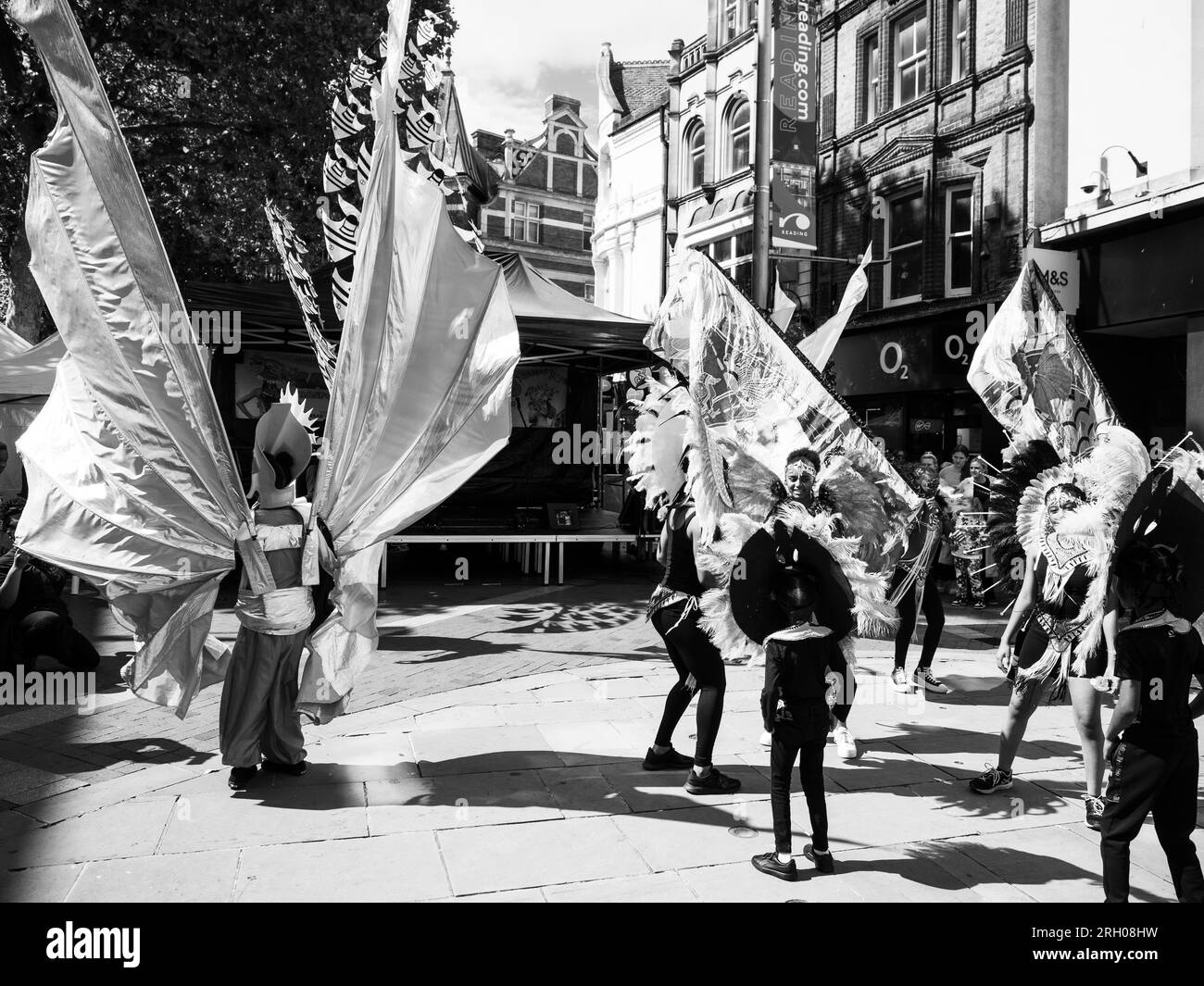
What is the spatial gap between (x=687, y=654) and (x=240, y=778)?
7.98ft

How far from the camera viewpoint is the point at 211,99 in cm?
1547

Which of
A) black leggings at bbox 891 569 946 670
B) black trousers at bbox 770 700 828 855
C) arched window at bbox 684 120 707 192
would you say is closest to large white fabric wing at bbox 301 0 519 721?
black trousers at bbox 770 700 828 855

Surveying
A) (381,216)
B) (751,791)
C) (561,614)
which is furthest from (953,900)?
(561,614)

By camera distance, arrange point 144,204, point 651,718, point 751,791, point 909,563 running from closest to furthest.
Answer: point 144,204 → point 751,791 → point 909,563 → point 651,718

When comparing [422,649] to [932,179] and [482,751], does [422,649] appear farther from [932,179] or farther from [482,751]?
[932,179]

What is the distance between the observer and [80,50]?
4184 mm

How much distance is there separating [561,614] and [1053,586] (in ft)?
20.4

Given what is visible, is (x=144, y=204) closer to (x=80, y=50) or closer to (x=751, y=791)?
(x=80, y=50)

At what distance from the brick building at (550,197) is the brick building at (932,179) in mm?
28802

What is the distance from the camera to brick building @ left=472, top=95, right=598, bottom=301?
47.0m

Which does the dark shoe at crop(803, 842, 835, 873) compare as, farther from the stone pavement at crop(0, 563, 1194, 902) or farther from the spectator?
the spectator

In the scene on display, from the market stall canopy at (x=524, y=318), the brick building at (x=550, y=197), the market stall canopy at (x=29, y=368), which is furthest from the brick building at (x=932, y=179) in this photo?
the brick building at (x=550, y=197)

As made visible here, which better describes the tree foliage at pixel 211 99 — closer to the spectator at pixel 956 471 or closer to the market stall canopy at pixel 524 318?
the market stall canopy at pixel 524 318

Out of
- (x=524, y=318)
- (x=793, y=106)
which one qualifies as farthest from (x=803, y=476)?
(x=793, y=106)
